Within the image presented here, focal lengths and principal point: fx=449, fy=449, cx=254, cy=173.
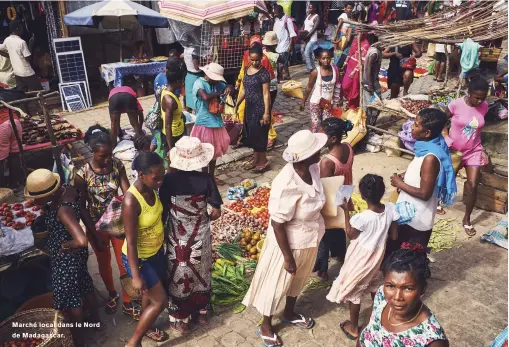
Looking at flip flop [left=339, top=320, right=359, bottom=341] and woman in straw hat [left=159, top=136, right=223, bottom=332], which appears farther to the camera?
flip flop [left=339, top=320, right=359, bottom=341]

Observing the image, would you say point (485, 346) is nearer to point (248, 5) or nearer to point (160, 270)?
point (160, 270)

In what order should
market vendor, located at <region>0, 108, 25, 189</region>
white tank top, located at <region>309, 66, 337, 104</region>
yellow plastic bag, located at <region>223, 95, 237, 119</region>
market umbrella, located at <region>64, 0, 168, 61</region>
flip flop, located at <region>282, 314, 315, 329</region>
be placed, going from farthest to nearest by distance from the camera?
1. market umbrella, located at <region>64, 0, 168, 61</region>
2. yellow plastic bag, located at <region>223, 95, 237, 119</region>
3. white tank top, located at <region>309, 66, 337, 104</region>
4. market vendor, located at <region>0, 108, 25, 189</region>
5. flip flop, located at <region>282, 314, 315, 329</region>

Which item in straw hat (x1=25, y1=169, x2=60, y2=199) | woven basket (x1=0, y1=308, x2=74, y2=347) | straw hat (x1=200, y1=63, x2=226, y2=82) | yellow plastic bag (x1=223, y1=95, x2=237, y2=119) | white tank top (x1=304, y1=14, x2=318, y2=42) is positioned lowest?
woven basket (x1=0, y1=308, x2=74, y2=347)

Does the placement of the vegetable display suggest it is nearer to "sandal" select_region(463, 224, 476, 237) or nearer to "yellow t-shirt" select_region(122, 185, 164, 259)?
"sandal" select_region(463, 224, 476, 237)

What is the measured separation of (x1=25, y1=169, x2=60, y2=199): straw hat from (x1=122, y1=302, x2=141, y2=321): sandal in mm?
1486

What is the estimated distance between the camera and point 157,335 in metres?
4.09

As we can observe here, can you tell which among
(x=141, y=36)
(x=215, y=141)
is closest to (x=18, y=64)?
(x=141, y=36)

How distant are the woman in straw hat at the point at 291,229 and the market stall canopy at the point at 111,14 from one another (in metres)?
8.60

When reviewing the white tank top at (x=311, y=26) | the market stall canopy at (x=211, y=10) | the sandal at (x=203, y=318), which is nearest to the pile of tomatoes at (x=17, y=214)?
the sandal at (x=203, y=318)

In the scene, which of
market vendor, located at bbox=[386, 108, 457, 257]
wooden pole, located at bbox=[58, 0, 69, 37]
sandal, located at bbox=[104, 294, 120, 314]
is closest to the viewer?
market vendor, located at bbox=[386, 108, 457, 257]

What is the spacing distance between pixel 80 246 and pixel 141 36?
10670 millimetres

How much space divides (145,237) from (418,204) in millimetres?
2483

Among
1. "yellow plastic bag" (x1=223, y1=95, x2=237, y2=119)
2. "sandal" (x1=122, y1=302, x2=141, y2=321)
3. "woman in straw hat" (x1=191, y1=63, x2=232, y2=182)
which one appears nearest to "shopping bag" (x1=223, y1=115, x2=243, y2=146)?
"yellow plastic bag" (x1=223, y1=95, x2=237, y2=119)

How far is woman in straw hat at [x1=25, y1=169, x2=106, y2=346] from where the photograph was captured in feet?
11.5
